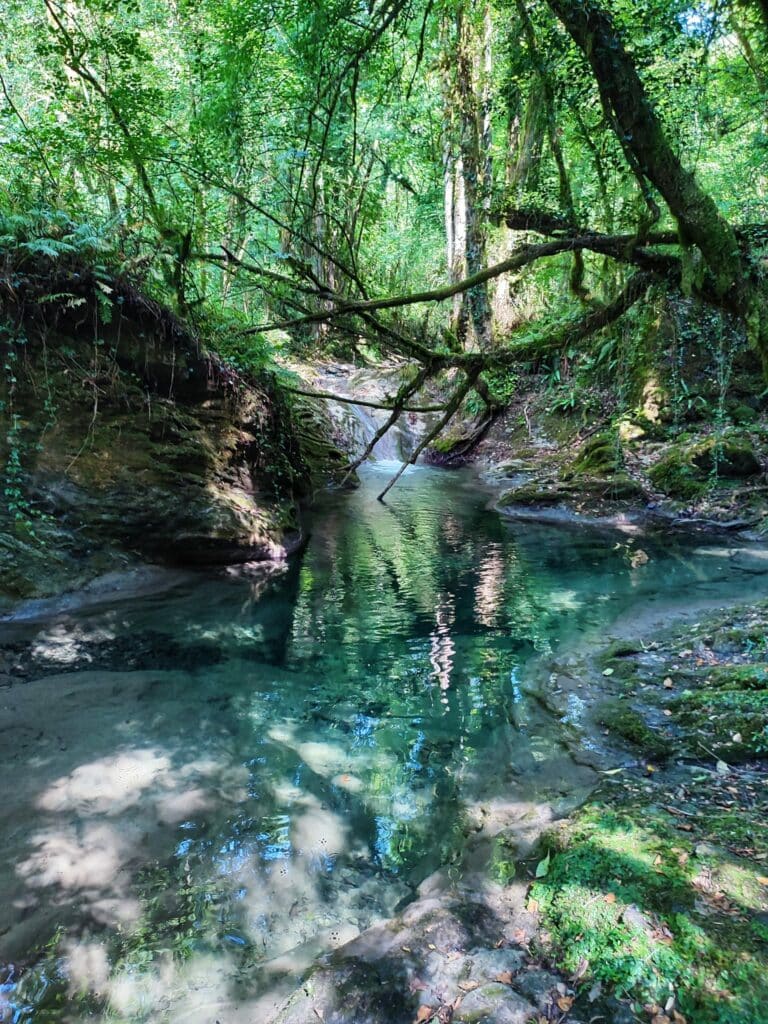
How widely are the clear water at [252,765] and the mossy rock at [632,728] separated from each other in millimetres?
396

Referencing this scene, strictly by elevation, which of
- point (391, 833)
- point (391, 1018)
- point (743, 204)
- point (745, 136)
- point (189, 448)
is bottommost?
point (391, 833)

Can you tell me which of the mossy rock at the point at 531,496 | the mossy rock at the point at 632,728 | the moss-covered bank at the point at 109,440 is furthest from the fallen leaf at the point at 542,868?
the mossy rock at the point at 531,496

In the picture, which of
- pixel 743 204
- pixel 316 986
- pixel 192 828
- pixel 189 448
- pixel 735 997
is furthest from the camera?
pixel 743 204

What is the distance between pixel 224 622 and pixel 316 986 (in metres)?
4.64

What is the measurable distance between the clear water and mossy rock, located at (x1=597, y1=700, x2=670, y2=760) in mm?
396

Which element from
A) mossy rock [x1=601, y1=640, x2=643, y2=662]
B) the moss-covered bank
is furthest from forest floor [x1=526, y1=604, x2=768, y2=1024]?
the moss-covered bank

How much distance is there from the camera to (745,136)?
13.3 m

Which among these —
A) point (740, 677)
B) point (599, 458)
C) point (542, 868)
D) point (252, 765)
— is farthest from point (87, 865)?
point (599, 458)

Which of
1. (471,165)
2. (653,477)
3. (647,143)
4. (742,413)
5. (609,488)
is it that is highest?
(471,165)

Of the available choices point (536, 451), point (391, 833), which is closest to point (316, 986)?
point (391, 833)

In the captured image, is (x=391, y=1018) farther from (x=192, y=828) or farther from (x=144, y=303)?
(x=144, y=303)

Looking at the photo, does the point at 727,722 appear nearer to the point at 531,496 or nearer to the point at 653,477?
the point at 653,477

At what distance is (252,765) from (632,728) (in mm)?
2684

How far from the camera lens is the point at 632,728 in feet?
14.0
